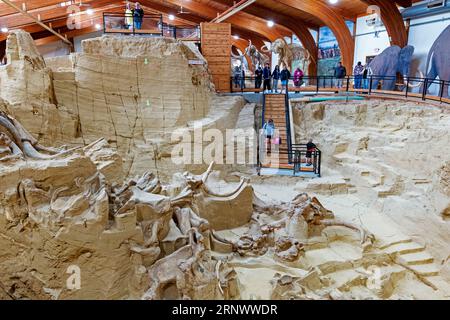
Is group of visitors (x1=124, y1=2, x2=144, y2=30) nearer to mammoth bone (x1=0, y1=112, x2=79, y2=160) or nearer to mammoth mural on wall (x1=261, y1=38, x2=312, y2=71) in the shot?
mammoth mural on wall (x1=261, y1=38, x2=312, y2=71)

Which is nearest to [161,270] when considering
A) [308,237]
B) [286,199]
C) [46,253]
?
[46,253]

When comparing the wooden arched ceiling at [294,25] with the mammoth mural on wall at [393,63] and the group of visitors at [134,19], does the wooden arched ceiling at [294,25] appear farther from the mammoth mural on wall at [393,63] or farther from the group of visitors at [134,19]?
the group of visitors at [134,19]

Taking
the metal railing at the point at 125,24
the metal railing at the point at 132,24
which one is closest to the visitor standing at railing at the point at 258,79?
the metal railing at the point at 132,24

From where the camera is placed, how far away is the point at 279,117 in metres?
12.3

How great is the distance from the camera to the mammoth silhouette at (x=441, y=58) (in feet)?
36.4

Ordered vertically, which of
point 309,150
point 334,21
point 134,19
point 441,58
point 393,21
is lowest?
point 309,150

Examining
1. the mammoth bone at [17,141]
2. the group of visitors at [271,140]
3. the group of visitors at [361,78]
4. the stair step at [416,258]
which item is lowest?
the stair step at [416,258]

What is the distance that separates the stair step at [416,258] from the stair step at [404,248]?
79mm

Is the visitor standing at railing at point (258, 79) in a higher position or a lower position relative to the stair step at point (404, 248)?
higher

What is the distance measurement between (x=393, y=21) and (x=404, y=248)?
33.3 ft

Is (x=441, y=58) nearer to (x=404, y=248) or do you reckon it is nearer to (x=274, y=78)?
(x=274, y=78)

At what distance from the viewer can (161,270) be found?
14.2 feet

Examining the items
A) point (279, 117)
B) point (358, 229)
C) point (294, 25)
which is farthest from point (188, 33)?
point (358, 229)

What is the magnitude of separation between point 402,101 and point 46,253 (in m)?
11.1
